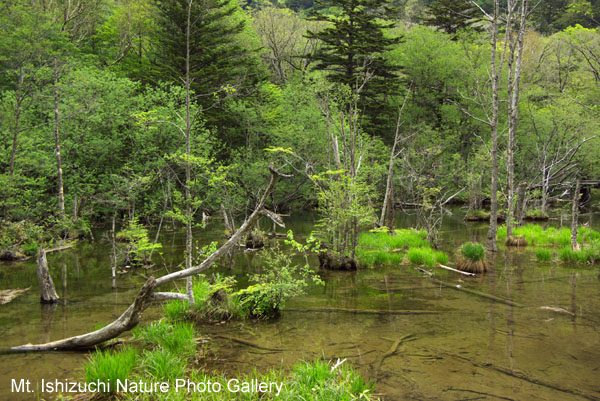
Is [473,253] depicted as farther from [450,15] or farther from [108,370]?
[450,15]

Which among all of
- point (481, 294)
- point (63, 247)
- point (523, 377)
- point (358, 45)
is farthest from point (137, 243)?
point (358, 45)

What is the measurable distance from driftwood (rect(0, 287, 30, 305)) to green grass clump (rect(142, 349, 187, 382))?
23.5 ft

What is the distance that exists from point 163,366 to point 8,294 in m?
8.25

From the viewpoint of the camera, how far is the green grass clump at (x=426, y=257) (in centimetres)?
1431

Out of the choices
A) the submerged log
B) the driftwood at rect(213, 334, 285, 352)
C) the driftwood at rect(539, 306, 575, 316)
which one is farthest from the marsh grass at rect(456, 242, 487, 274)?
the driftwood at rect(213, 334, 285, 352)

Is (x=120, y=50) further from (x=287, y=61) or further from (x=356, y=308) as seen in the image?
(x=356, y=308)

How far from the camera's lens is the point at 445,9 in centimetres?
3959

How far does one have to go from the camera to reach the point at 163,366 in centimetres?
566

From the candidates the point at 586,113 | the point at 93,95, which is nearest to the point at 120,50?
the point at 93,95

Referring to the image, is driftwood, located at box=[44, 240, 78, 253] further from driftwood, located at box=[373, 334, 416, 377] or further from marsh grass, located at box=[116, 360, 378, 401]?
driftwood, located at box=[373, 334, 416, 377]

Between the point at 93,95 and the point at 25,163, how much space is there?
6534mm

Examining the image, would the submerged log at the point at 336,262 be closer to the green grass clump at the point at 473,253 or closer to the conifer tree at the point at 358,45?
the green grass clump at the point at 473,253

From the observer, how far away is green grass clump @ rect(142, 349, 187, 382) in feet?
18.2

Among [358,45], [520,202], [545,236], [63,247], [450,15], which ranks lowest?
[63,247]
